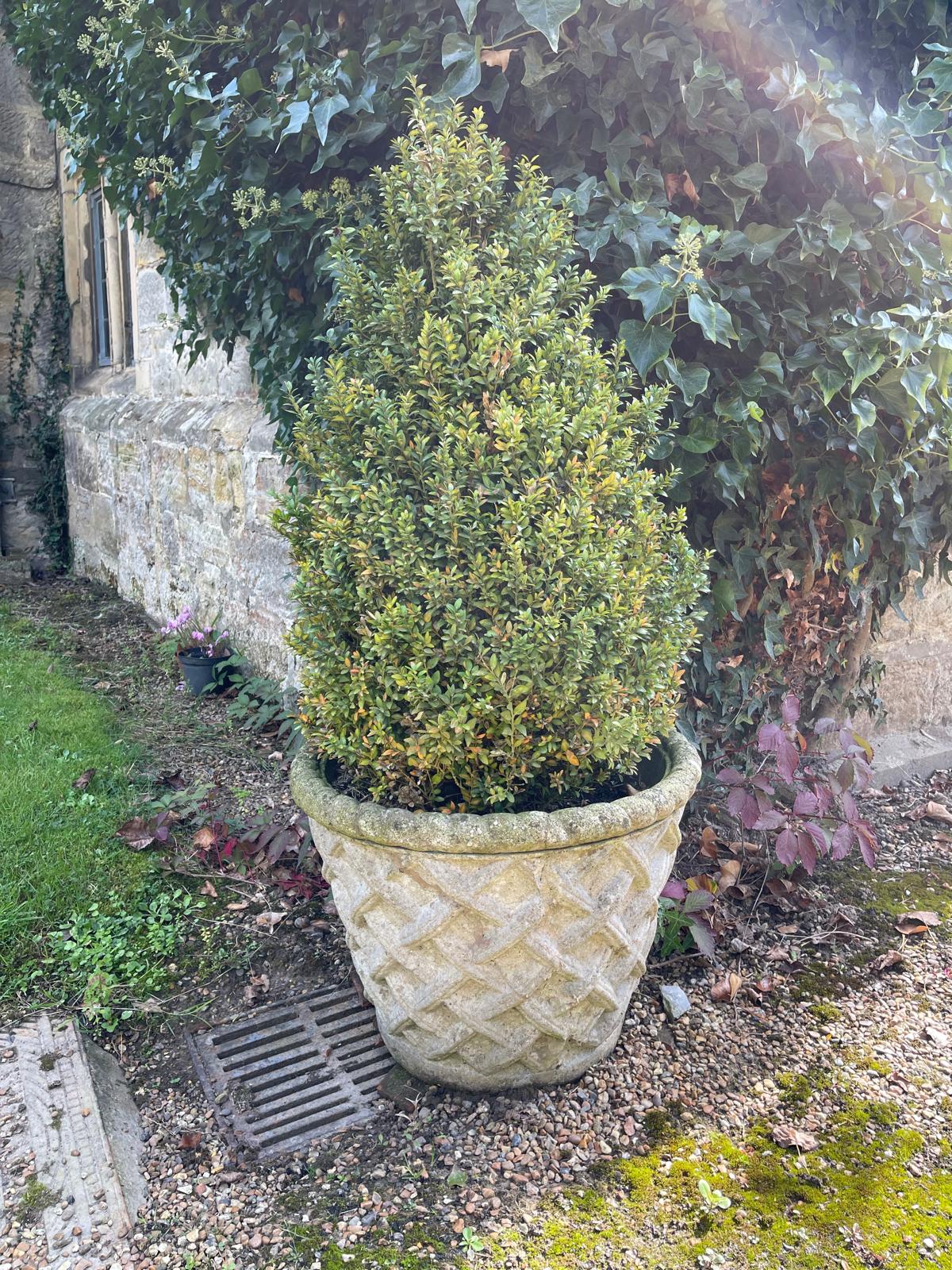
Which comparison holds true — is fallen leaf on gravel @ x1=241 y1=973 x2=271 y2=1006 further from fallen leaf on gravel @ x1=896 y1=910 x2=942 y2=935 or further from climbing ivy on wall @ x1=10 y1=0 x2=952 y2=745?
fallen leaf on gravel @ x1=896 y1=910 x2=942 y2=935

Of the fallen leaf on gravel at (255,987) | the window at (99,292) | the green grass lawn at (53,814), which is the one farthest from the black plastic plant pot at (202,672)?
the window at (99,292)

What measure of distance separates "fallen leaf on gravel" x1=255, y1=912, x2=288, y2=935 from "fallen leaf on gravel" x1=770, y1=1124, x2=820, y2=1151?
4.40 ft

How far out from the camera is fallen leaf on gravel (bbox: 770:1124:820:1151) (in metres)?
1.83

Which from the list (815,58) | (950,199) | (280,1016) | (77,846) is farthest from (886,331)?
(77,846)

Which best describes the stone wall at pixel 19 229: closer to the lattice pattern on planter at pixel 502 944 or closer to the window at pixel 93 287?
the window at pixel 93 287

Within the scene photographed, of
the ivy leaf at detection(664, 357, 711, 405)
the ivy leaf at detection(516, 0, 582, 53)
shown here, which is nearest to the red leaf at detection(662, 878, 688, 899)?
the ivy leaf at detection(664, 357, 711, 405)

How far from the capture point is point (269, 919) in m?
2.54

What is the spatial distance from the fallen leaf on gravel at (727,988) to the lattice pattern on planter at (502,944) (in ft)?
1.33

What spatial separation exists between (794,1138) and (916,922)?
3.39 ft

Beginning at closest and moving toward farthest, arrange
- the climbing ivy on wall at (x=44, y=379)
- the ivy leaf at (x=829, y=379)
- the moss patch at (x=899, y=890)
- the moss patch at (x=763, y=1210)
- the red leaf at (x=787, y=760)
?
the moss patch at (x=763, y=1210)
the ivy leaf at (x=829, y=379)
the red leaf at (x=787, y=760)
the moss patch at (x=899, y=890)
the climbing ivy on wall at (x=44, y=379)

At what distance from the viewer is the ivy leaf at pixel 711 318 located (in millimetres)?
Result: 2064

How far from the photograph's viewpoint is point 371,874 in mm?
1833

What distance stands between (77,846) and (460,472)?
5.95 ft

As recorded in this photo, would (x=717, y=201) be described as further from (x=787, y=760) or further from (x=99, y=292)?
(x=99, y=292)
